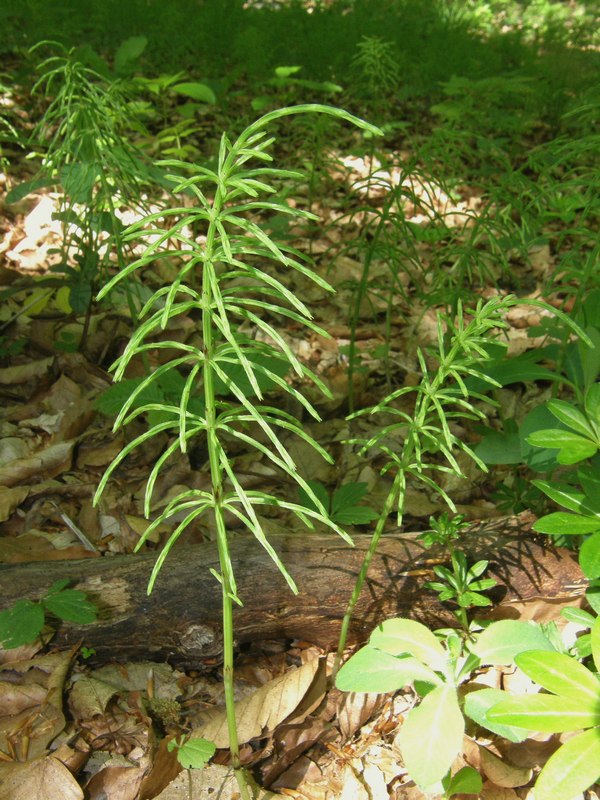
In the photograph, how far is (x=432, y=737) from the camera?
3.86ft

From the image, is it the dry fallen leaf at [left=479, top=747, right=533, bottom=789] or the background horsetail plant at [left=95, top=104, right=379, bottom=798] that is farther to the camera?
the dry fallen leaf at [left=479, top=747, right=533, bottom=789]

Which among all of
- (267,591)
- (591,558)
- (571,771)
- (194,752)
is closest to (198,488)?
(267,591)

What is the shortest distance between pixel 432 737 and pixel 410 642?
0.19m

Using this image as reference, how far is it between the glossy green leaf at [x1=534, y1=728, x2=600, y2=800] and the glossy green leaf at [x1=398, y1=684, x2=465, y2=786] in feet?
0.50

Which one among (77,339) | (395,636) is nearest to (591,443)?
(395,636)

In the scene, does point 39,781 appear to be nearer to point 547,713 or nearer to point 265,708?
point 265,708

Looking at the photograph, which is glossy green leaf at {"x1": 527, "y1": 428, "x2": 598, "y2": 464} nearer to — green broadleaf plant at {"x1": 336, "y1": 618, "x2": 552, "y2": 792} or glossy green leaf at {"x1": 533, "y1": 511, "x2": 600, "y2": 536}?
glossy green leaf at {"x1": 533, "y1": 511, "x2": 600, "y2": 536}

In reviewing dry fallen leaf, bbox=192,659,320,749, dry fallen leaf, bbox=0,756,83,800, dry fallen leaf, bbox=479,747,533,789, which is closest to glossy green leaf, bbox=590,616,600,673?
dry fallen leaf, bbox=479,747,533,789

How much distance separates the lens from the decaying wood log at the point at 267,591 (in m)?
1.56

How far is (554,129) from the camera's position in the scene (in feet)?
16.8

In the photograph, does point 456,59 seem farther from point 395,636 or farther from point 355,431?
point 395,636

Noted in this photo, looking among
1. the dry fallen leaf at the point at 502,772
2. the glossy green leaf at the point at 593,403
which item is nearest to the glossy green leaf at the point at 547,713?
the dry fallen leaf at the point at 502,772

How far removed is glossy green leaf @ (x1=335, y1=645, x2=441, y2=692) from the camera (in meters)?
1.27

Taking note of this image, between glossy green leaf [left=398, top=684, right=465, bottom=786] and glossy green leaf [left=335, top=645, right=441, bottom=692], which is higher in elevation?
glossy green leaf [left=335, top=645, right=441, bottom=692]
